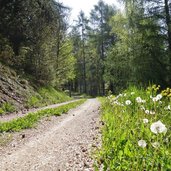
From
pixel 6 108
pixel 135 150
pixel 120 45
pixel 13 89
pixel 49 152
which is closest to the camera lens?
pixel 135 150

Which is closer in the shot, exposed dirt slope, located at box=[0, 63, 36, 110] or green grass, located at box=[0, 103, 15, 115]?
green grass, located at box=[0, 103, 15, 115]

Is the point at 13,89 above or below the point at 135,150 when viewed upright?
above

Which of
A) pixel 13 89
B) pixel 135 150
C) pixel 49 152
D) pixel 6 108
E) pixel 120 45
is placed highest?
pixel 120 45

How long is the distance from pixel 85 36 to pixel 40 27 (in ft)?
112

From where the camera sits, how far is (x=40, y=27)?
26.0 metres

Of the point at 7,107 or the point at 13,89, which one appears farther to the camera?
the point at 13,89

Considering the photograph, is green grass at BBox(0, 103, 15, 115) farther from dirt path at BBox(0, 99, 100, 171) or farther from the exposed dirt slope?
dirt path at BBox(0, 99, 100, 171)

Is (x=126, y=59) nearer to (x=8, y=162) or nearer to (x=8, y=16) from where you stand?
(x=8, y=16)

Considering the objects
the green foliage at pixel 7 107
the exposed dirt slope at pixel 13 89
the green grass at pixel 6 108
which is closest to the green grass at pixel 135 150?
the green grass at pixel 6 108

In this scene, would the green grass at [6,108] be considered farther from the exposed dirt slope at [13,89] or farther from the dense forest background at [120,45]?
the dense forest background at [120,45]

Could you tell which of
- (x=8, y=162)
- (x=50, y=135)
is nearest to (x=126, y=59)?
(x=50, y=135)

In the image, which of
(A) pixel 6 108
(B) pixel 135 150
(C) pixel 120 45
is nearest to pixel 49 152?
(B) pixel 135 150

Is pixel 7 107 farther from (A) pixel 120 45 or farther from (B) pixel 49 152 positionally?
(A) pixel 120 45

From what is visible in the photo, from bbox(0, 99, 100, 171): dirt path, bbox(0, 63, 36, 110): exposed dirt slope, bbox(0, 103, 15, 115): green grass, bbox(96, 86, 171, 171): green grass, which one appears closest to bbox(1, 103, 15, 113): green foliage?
bbox(0, 103, 15, 115): green grass
